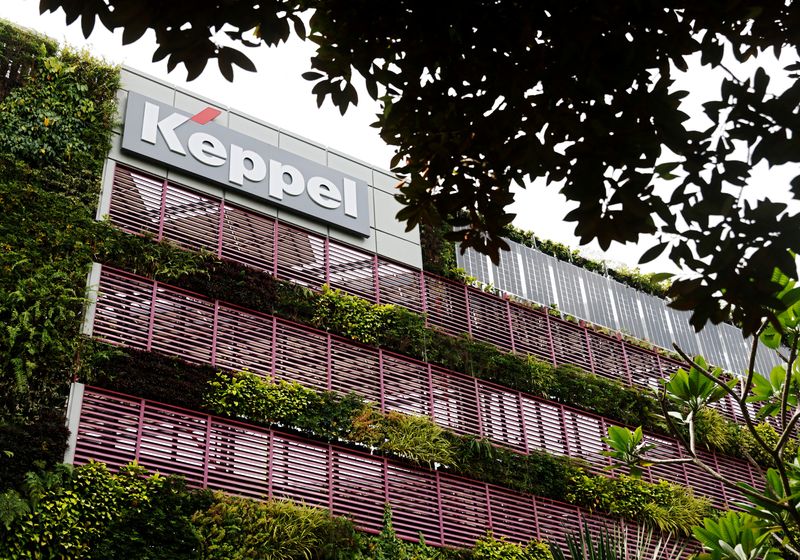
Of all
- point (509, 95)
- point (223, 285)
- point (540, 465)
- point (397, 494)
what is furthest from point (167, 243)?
point (509, 95)

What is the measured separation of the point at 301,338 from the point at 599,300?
8.19 metres

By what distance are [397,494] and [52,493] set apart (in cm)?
548

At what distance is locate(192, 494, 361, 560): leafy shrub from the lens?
12859 millimetres

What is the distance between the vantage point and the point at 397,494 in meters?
15.5

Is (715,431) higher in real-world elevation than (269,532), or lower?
higher

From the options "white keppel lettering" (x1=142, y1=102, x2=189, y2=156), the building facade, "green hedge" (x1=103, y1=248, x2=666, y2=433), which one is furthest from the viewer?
"white keppel lettering" (x1=142, y1=102, x2=189, y2=156)

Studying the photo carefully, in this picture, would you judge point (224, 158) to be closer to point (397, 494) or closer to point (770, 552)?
point (397, 494)

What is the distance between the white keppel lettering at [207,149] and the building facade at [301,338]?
0.13 feet

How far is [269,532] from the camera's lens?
1325 cm

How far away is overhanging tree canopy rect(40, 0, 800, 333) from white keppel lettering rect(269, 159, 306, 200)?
44.1ft

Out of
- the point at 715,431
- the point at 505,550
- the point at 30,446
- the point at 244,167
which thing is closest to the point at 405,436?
the point at 505,550

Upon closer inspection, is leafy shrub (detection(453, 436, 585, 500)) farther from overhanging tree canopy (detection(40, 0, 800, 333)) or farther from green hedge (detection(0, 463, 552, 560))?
overhanging tree canopy (detection(40, 0, 800, 333))

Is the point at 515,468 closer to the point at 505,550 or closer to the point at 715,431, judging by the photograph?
the point at 505,550

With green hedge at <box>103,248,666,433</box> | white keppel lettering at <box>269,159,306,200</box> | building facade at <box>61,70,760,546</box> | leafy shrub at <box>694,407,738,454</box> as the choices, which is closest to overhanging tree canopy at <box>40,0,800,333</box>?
building facade at <box>61,70,760,546</box>
